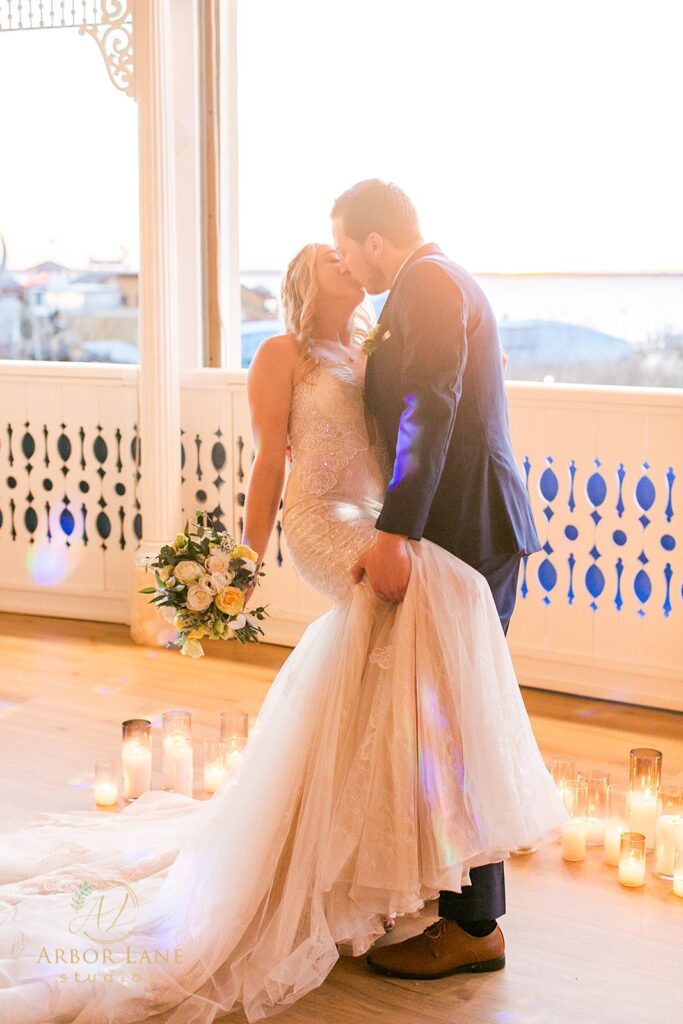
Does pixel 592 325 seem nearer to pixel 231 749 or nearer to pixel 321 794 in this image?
pixel 231 749

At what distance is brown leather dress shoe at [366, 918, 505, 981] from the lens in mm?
2705

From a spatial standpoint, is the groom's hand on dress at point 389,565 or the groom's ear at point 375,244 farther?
the groom's ear at point 375,244

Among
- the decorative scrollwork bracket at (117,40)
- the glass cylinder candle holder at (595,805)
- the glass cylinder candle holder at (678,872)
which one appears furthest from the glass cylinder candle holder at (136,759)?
the decorative scrollwork bracket at (117,40)

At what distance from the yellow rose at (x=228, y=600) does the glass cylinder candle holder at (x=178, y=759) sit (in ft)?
3.61

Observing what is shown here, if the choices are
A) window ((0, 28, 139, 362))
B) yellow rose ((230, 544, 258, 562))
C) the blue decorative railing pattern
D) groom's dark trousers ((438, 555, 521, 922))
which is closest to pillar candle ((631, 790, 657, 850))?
groom's dark trousers ((438, 555, 521, 922))

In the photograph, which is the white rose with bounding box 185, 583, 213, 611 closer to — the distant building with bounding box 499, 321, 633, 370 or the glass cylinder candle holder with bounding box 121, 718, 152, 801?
the glass cylinder candle holder with bounding box 121, 718, 152, 801

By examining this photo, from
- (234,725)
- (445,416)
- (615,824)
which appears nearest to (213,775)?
(234,725)

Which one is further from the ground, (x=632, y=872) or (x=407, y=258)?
(x=407, y=258)

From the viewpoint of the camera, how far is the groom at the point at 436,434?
2.51m

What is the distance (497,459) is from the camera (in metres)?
2.67

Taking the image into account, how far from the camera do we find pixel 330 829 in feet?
8.29

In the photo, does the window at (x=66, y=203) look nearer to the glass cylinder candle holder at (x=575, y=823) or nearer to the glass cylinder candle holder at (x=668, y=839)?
the glass cylinder candle holder at (x=575, y=823)

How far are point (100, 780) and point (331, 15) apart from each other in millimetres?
3631

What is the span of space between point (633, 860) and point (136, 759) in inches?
57.1
